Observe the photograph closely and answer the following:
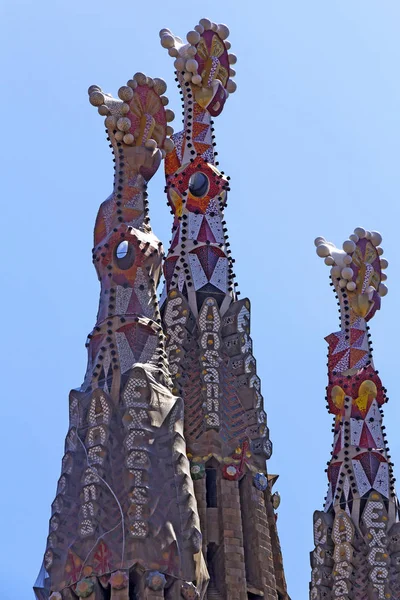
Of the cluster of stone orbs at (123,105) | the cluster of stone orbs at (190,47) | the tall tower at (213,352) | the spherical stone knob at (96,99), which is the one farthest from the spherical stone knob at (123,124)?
the cluster of stone orbs at (190,47)

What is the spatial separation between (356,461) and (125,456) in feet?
25.7

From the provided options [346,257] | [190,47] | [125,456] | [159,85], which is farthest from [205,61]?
[125,456]

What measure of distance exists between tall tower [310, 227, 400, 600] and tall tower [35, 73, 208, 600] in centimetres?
657

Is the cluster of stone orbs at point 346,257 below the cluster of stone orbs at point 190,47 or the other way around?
below

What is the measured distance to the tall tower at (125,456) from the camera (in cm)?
1552

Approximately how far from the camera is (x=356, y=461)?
76.3ft

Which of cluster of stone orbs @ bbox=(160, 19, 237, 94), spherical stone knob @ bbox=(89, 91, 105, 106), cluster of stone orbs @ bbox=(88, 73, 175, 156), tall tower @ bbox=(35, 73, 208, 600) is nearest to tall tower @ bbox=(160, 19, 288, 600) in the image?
cluster of stone orbs @ bbox=(160, 19, 237, 94)

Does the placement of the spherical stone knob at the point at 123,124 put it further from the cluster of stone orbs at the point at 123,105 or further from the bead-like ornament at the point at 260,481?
the bead-like ornament at the point at 260,481

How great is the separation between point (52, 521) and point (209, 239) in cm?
810

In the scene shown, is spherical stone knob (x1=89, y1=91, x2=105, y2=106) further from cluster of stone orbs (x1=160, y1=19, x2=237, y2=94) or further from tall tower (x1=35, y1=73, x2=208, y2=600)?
cluster of stone orbs (x1=160, y1=19, x2=237, y2=94)

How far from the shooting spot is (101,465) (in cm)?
1612

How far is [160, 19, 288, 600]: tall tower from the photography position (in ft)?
70.0

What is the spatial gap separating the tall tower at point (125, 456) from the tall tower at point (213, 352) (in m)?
3.86

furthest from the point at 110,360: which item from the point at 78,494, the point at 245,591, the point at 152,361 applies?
the point at 245,591
